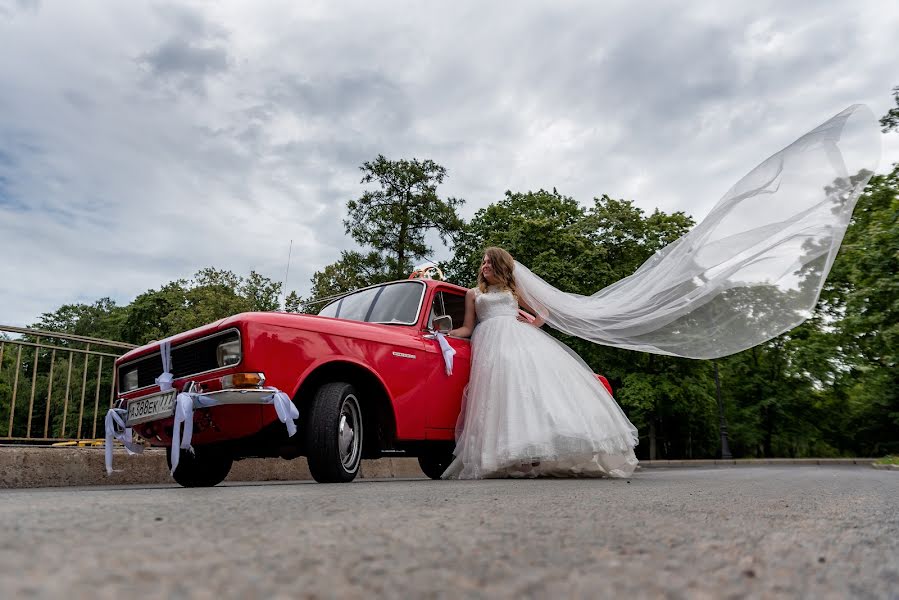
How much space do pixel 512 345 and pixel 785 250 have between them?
283 centimetres

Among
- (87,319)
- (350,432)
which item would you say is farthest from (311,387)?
(87,319)

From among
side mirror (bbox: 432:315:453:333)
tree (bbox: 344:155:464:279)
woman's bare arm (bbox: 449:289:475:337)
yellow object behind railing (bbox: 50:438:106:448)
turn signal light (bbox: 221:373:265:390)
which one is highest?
tree (bbox: 344:155:464:279)

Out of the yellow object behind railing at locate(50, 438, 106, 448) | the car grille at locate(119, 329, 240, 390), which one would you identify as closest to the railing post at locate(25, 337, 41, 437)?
the yellow object behind railing at locate(50, 438, 106, 448)

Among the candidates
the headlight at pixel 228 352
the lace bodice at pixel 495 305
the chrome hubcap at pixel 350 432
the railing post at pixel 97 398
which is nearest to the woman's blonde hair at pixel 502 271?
the lace bodice at pixel 495 305

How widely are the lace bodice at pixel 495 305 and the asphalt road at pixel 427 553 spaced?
16.1 ft

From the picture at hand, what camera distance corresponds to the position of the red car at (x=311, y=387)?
481cm

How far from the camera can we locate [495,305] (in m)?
7.38

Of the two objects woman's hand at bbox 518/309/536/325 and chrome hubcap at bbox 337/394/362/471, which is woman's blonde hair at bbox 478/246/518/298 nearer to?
woman's hand at bbox 518/309/536/325

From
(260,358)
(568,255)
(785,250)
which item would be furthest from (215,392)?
(568,255)

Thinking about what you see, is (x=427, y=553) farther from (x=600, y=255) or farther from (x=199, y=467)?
(x=600, y=255)

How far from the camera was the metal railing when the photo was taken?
6.47 metres

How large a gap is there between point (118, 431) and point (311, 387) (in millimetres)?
1767

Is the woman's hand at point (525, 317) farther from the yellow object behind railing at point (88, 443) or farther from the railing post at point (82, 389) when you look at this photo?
the yellow object behind railing at point (88, 443)

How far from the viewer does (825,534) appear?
1973 millimetres
